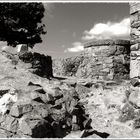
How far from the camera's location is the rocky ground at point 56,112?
415 cm

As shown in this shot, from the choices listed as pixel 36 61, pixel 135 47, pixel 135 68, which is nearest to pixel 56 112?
pixel 135 68

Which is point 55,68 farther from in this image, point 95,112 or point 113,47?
point 95,112

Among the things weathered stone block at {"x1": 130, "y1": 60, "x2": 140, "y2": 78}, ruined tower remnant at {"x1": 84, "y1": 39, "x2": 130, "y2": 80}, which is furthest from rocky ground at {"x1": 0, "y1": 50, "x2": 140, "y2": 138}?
ruined tower remnant at {"x1": 84, "y1": 39, "x2": 130, "y2": 80}

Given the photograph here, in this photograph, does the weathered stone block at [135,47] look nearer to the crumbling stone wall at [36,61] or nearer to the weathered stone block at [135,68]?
the weathered stone block at [135,68]

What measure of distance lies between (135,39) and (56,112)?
1974 millimetres

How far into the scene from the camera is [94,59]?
948cm

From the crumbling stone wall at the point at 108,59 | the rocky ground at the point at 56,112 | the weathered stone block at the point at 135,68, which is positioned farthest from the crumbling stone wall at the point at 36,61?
the weathered stone block at the point at 135,68

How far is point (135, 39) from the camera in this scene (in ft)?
15.9

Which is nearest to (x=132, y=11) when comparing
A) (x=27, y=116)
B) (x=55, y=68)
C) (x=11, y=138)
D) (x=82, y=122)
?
(x=82, y=122)

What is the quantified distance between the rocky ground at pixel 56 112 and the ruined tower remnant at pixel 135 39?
334 millimetres

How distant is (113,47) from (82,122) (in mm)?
4790

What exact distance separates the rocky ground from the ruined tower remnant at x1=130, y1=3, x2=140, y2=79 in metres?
0.33

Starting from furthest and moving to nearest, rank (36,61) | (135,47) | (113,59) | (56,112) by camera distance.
A: (113,59) < (36,61) < (135,47) < (56,112)

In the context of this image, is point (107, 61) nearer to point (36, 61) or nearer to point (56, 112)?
point (36, 61)
